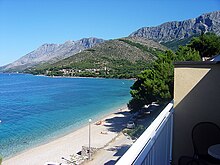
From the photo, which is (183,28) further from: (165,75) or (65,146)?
(65,146)

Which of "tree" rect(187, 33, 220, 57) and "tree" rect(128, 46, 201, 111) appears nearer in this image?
"tree" rect(128, 46, 201, 111)

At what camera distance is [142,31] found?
→ 590ft

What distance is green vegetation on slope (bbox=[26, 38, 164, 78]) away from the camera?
3221 inches

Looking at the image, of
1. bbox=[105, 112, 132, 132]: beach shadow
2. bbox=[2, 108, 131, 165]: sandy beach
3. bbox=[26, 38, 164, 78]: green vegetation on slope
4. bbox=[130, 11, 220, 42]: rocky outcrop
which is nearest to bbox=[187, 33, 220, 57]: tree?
bbox=[2, 108, 131, 165]: sandy beach

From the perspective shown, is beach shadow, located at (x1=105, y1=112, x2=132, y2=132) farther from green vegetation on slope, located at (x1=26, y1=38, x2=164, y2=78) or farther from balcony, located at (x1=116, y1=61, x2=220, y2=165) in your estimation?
green vegetation on slope, located at (x1=26, y1=38, x2=164, y2=78)

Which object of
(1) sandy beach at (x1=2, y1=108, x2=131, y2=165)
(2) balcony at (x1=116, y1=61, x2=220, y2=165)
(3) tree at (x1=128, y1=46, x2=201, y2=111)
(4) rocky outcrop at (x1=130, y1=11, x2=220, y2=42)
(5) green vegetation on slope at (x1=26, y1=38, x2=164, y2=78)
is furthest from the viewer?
(4) rocky outcrop at (x1=130, y1=11, x2=220, y2=42)

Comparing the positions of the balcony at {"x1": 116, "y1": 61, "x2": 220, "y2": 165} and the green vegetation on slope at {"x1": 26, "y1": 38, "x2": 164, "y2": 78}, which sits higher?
the green vegetation on slope at {"x1": 26, "y1": 38, "x2": 164, "y2": 78}

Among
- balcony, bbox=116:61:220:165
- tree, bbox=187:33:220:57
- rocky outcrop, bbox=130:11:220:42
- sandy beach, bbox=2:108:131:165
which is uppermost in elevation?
rocky outcrop, bbox=130:11:220:42

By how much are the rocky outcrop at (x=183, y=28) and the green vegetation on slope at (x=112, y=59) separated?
3491 cm

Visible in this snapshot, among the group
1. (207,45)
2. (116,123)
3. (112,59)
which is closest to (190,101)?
(207,45)

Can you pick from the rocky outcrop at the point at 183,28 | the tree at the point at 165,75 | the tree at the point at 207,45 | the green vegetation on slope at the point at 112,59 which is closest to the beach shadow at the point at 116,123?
the tree at the point at 165,75

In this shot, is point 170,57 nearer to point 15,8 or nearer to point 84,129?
point 84,129

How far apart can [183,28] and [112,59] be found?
78.1 metres

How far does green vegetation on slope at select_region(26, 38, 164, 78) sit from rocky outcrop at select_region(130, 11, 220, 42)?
3491 cm
